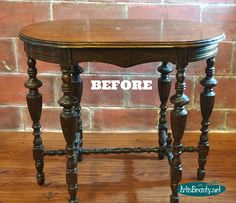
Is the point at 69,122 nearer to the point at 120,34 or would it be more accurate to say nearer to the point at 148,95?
the point at 120,34

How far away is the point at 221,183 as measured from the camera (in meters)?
1.64

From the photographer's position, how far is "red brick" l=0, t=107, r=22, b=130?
209cm

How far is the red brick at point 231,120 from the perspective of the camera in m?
2.10

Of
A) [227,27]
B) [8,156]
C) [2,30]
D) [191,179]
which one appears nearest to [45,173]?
[8,156]

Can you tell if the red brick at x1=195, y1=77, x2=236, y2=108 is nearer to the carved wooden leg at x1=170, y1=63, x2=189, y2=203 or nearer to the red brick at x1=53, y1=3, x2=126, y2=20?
the red brick at x1=53, y1=3, x2=126, y2=20

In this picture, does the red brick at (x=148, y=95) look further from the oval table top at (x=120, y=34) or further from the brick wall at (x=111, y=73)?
the oval table top at (x=120, y=34)

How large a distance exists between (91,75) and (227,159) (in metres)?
0.83

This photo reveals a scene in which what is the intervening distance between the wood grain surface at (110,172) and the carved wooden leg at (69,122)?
8.9 inches

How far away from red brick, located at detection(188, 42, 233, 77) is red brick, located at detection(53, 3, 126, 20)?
474mm

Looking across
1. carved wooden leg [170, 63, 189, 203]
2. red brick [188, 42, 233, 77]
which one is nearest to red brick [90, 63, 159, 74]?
red brick [188, 42, 233, 77]

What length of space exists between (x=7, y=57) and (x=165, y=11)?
87 centimetres

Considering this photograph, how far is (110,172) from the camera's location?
1731mm

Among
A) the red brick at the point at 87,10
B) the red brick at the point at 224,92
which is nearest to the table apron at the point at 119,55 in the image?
the red brick at the point at 87,10

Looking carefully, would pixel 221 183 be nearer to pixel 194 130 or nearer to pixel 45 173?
pixel 194 130
